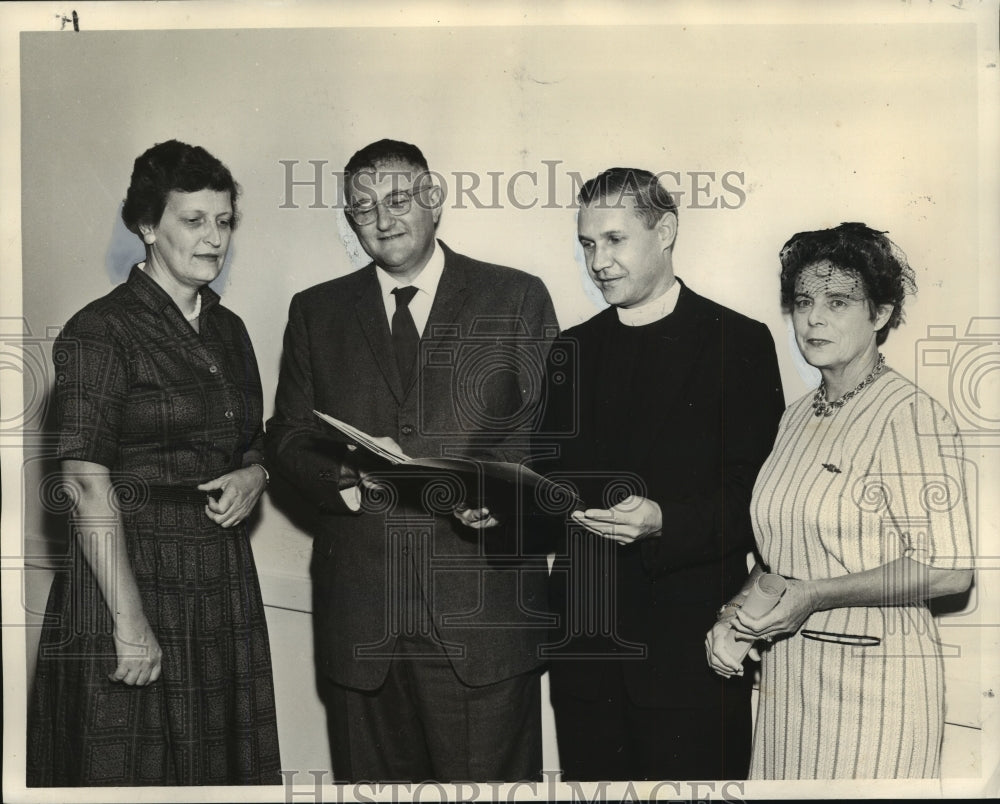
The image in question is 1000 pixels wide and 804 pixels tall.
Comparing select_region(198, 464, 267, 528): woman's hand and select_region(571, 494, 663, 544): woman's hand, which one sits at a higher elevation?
select_region(198, 464, 267, 528): woman's hand

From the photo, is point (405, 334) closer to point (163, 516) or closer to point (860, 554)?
point (163, 516)

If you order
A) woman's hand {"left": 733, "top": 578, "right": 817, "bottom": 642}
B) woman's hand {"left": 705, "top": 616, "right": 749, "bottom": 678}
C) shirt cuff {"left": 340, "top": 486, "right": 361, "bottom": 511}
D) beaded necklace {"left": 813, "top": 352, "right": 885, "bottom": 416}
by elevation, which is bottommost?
woman's hand {"left": 705, "top": 616, "right": 749, "bottom": 678}

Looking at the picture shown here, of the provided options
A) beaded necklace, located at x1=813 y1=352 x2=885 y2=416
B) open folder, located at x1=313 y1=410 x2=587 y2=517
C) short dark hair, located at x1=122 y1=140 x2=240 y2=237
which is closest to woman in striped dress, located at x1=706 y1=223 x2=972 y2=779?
beaded necklace, located at x1=813 y1=352 x2=885 y2=416

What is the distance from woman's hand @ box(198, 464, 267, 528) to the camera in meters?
2.11

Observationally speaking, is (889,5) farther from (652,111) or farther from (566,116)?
(566,116)

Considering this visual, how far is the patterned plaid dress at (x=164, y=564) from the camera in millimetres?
2078

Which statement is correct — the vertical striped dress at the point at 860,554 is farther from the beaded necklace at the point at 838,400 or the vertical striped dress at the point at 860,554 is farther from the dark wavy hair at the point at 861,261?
the dark wavy hair at the point at 861,261

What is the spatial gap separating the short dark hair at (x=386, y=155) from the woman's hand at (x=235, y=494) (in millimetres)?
677

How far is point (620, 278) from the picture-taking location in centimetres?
213

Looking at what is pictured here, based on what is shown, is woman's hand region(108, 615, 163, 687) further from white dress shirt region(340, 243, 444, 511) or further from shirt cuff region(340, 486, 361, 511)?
white dress shirt region(340, 243, 444, 511)

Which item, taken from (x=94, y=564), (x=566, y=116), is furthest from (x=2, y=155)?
(x=566, y=116)

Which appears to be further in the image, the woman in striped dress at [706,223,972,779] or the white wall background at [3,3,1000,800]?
the white wall background at [3,3,1000,800]

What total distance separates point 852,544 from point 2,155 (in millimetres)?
1976

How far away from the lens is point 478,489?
6.93ft
